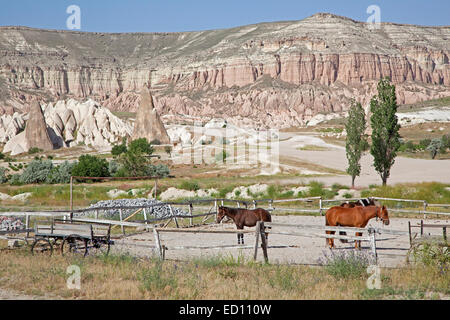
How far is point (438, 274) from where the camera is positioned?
1004 cm

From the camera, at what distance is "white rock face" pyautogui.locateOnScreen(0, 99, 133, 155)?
103 m

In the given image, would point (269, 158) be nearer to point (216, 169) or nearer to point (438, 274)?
point (216, 169)

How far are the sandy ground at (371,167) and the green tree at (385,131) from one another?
5.72 meters

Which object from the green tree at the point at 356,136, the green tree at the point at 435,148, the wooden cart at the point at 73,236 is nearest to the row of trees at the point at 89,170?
the green tree at the point at 356,136

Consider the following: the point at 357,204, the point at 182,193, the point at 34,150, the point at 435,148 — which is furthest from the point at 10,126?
the point at 357,204

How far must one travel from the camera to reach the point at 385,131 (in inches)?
1309

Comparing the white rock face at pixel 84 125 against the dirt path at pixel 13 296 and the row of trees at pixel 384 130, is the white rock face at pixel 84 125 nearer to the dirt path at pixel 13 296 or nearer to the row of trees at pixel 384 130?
the row of trees at pixel 384 130

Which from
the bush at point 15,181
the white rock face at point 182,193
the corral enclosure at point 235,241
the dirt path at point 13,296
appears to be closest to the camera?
the dirt path at point 13,296

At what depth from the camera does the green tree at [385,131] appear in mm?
33125

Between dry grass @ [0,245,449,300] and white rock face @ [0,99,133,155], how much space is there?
89.6m

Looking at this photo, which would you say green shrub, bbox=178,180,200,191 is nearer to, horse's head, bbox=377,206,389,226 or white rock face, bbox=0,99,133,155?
horse's head, bbox=377,206,389,226

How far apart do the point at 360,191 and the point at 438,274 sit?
24050 mm

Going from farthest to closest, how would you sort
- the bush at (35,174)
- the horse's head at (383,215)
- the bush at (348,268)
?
the bush at (35,174) → the horse's head at (383,215) → the bush at (348,268)
